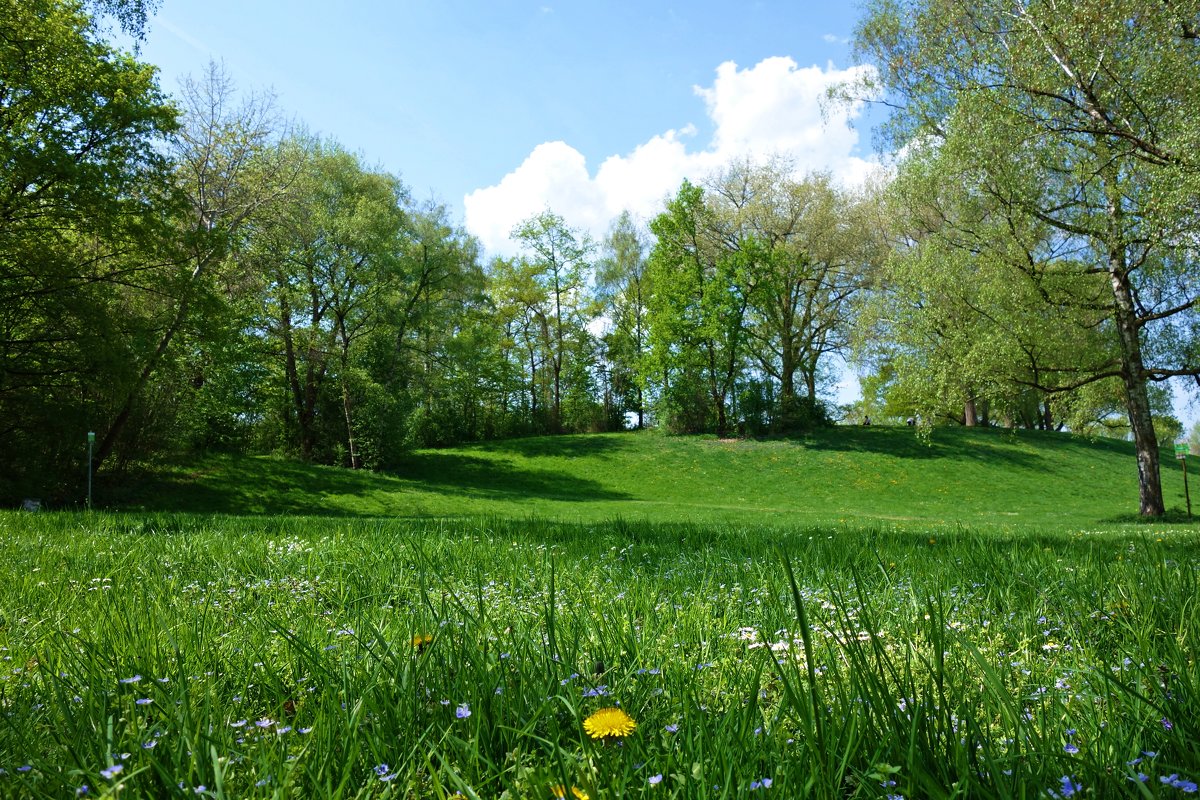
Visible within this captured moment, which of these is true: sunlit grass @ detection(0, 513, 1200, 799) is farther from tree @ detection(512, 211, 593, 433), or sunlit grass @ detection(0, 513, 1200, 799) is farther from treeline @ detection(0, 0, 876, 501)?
tree @ detection(512, 211, 593, 433)

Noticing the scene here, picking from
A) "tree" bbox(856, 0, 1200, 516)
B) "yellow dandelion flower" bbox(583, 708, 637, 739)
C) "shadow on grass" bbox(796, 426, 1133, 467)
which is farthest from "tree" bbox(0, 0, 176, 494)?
"shadow on grass" bbox(796, 426, 1133, 467)

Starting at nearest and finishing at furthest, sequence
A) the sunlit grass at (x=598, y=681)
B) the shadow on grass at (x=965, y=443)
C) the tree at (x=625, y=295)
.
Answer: the sunlit grass at (x=598, y=681) → the shadow on grass at (x=965, y=443) → the tree at (x=625, y=295)

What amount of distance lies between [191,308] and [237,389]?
12.2m

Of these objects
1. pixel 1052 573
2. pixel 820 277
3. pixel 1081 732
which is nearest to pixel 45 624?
pixel 1081 732

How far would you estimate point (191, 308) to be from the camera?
16875 mm

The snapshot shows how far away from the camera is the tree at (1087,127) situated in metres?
13.0

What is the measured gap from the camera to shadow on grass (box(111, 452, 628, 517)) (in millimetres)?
18609

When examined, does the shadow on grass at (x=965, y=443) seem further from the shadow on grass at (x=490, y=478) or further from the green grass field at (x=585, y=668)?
the green grass field at (x=585, y=668)

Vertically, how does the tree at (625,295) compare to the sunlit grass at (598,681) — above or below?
above

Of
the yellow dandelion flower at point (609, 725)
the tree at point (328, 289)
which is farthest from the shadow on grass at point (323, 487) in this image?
the yellow dandelion flower at point (609, 725)

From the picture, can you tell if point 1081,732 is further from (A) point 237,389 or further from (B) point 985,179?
(A) point 237,389

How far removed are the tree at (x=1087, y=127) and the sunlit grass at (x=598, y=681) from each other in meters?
14.4

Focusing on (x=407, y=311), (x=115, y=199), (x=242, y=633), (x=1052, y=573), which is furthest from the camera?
(x=407, y=311)

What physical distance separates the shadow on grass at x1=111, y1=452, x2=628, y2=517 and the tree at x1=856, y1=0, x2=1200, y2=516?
693 inches
